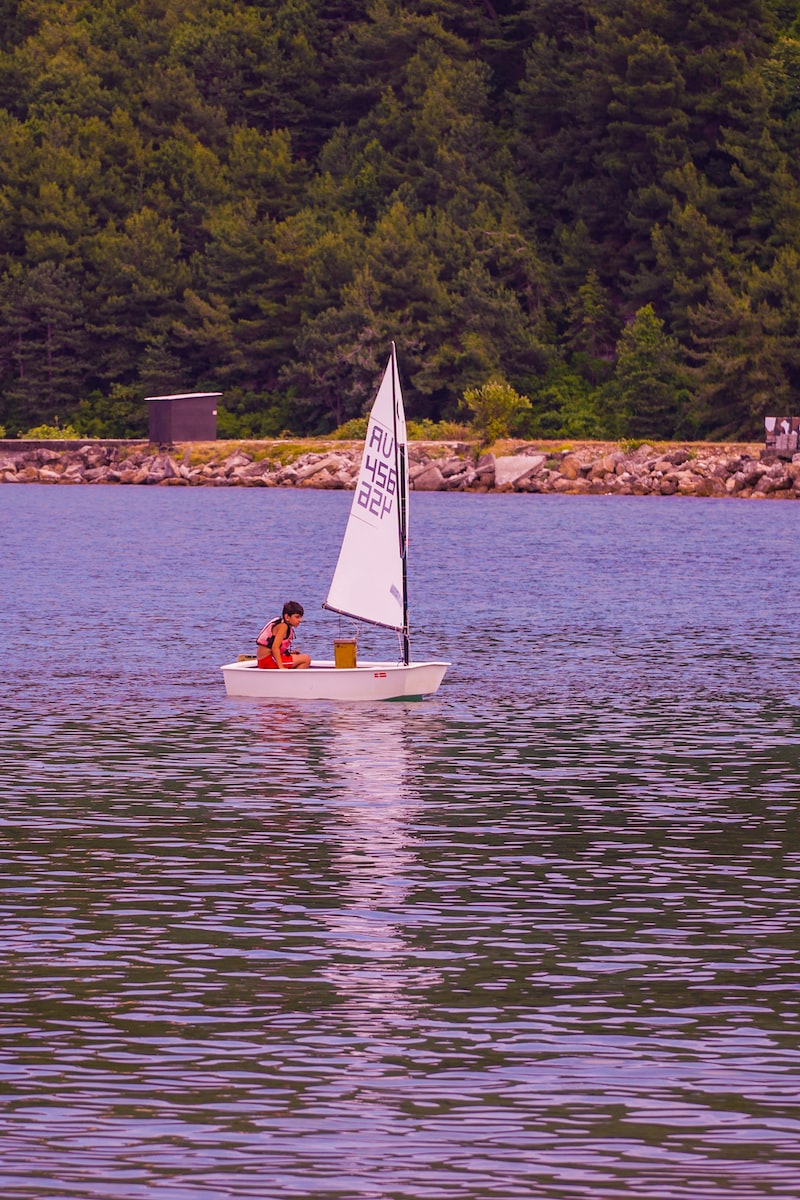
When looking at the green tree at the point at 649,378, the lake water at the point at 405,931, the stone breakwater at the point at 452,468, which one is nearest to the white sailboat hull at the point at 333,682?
the lake water at the point at 405,931

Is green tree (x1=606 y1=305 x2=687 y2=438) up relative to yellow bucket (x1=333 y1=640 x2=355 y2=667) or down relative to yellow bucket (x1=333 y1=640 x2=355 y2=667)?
up

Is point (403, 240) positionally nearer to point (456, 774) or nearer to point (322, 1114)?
point (456, 774)

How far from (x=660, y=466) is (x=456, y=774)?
10104 centimetres

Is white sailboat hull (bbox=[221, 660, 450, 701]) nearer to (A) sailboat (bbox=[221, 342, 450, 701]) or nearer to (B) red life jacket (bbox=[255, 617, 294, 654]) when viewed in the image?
(A) sailboat (bbox=[221, 342, 450, 701])

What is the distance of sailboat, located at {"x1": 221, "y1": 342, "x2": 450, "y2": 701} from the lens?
119ft

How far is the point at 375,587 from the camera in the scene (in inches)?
1487

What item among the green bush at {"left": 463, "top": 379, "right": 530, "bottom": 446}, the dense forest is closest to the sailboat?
the dense forest

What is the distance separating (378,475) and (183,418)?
10876cm

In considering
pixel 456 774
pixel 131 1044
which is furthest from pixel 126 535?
pixel 131 1044

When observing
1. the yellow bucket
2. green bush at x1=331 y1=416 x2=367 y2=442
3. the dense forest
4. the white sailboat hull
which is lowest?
the white sailboat hull

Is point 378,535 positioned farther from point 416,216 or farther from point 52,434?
point 52,434

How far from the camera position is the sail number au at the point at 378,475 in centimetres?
3728

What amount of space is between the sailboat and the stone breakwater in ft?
282

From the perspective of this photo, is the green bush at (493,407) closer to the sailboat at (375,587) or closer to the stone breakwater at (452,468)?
the stone breakwater at (452,468)
